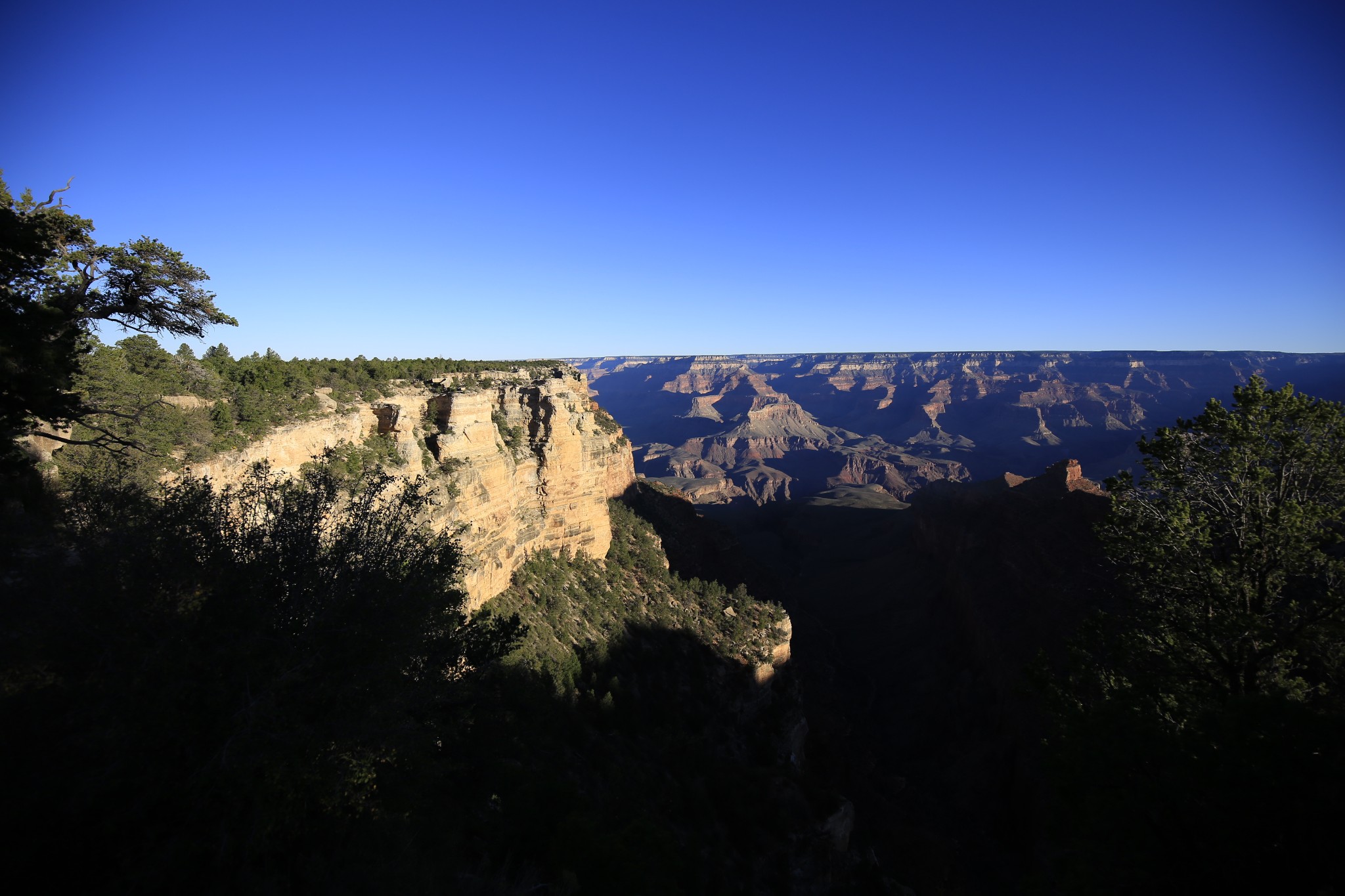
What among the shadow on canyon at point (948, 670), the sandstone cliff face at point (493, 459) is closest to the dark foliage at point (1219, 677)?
the shadow on canyon at point (948, 670)

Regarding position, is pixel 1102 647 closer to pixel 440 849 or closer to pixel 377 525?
pixel 440 849

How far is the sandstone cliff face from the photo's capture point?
2147 cm

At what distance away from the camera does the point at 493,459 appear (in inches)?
1127

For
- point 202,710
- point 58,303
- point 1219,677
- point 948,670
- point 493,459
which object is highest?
point 58,303

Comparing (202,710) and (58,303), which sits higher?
(58,303)

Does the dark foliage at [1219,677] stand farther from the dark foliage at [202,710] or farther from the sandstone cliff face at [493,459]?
the sandstone cliff face at [493,459]

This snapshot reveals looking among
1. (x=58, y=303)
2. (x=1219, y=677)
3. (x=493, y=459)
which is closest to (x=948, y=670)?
(x=1219, y=677)

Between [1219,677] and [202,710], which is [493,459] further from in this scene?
[1219,677]

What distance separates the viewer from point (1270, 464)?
12234 mm

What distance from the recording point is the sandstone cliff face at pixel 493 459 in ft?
70.4

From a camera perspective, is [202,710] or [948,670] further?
[948,670]

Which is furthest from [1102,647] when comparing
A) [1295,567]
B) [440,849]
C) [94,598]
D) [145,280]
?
[145,280]

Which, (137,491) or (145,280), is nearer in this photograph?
(137,491)

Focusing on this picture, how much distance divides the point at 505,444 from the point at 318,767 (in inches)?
986
